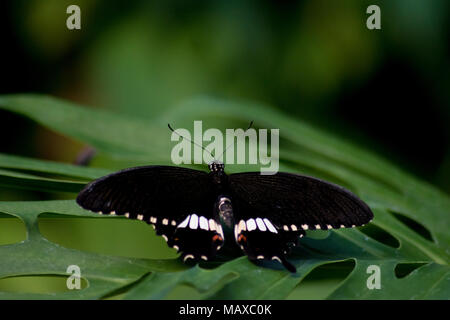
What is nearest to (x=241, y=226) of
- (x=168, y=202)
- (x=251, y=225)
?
(x=251, y=225)

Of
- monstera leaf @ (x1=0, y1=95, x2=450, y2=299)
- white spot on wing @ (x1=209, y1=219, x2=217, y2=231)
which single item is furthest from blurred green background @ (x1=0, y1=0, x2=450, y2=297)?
white spot on wing @ (x1=209, y1=219, x2=217, y2=231)

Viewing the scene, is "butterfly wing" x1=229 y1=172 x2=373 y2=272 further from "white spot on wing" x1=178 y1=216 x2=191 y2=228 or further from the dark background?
the dark background

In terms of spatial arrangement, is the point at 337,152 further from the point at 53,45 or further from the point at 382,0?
the point at 53,45

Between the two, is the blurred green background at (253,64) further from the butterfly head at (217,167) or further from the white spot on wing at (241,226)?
the white spot on wing at (241,226)

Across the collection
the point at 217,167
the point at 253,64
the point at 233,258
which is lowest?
the point at 233,258

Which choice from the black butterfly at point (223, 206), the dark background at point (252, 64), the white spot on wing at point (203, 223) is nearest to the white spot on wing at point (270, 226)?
the black butterfly at point (223, 206)

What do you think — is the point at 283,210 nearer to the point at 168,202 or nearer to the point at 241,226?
the point at 241,226
